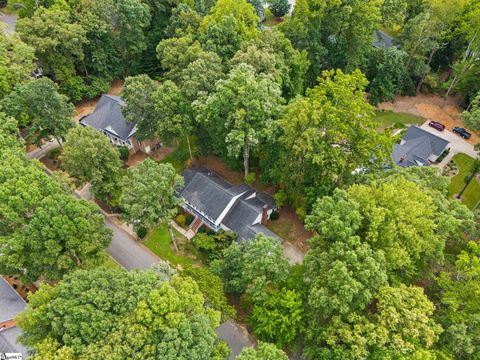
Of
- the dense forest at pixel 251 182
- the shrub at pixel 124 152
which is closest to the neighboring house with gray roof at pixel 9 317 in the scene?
the dense forest at pixel 251 182

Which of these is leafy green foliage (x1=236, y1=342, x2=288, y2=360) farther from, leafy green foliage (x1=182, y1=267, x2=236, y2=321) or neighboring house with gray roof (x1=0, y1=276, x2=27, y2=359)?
neighboring house with gray roof (x1=0, y1=276, x2=27, y2=359)

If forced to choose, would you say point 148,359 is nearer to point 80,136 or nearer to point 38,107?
point 80,136

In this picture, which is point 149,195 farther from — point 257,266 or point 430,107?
point 430,107

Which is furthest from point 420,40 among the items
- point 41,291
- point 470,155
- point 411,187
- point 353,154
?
point 41,291

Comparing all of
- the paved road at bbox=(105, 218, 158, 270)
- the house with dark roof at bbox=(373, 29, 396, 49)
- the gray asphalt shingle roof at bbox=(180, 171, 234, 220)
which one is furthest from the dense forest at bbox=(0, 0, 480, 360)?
the house with dark roof at bbox=(373, 29, 396, 49)

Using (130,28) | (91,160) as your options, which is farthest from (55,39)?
(91,160)
